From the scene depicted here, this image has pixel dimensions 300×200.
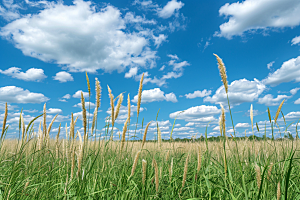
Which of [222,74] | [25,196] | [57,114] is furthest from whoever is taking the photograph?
[57,114]

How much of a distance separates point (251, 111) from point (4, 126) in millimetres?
3217

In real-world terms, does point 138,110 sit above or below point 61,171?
above

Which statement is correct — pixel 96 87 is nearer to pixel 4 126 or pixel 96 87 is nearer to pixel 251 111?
pixel 4 126

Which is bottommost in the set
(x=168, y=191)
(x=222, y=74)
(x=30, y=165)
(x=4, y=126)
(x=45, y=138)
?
(x=168, y=191)

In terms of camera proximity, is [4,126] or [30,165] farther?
[30,165]

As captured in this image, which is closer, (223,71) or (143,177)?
(143,177)

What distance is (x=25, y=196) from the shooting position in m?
2.38

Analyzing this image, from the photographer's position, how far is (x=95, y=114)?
8.02 feet

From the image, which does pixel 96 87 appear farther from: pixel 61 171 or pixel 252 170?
pixel 252 170

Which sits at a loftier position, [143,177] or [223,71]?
[223,71]

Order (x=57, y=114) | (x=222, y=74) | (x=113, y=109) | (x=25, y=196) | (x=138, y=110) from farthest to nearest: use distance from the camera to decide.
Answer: (x=57, y=114)
(x=138, y=110)
(x=113, y=109)
(x=25, y=196)
(x=222, y=74)

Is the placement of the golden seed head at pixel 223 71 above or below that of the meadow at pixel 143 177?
above

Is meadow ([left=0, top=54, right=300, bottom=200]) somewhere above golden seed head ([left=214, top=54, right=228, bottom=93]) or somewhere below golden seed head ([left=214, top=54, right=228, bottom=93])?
below

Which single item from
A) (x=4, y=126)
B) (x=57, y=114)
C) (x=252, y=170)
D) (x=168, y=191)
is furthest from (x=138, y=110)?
(x=252, y=170)
